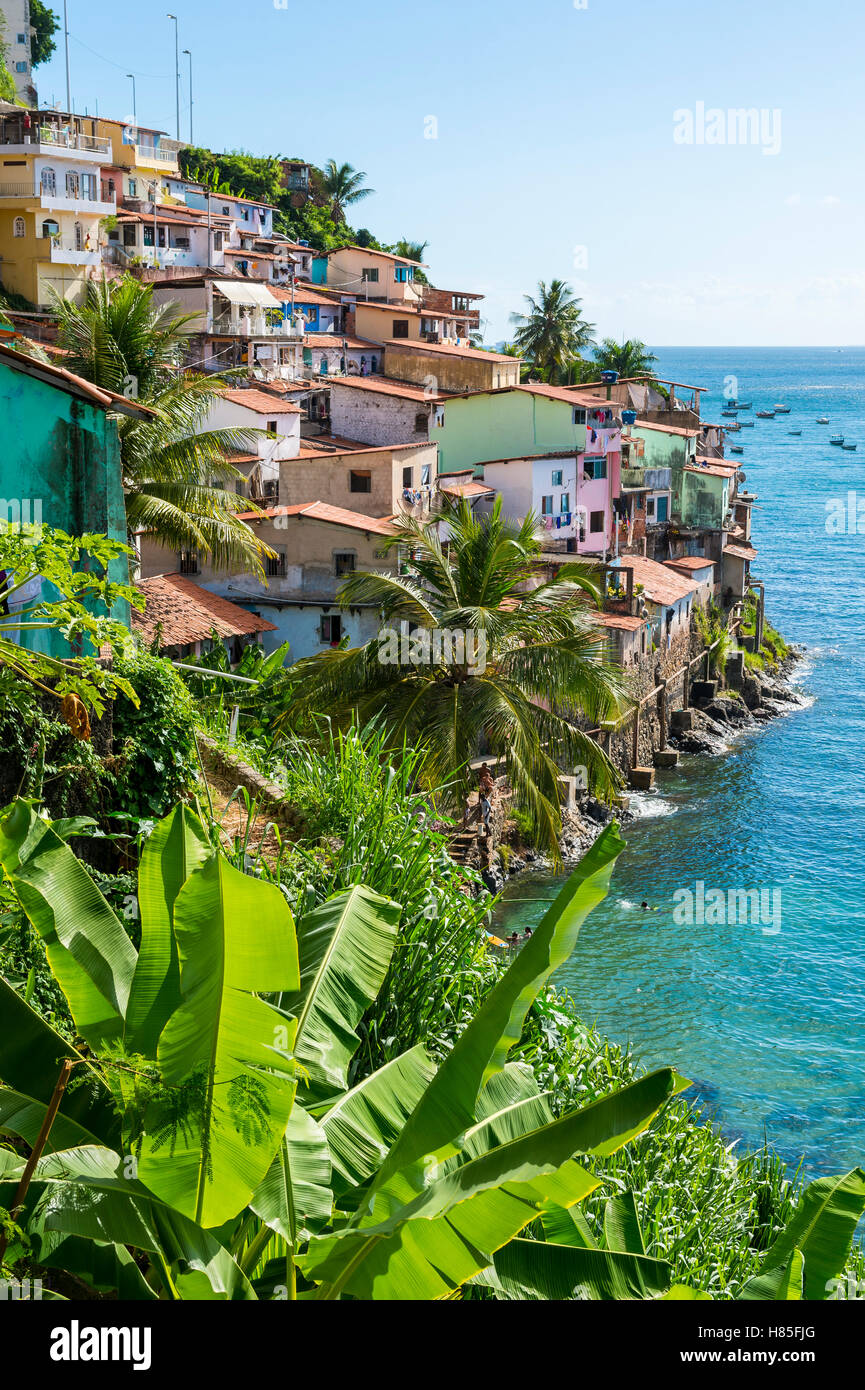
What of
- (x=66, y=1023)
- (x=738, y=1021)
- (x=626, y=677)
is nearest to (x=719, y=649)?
(x=738, y=1021)

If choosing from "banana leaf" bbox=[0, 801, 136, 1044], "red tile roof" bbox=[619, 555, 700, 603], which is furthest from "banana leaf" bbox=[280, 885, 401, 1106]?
"red tile roof" bbox=[619, 555, 700, 603]

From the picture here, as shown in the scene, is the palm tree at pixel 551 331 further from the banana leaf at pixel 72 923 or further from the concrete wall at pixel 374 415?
the banana leaf at pixel 72 923

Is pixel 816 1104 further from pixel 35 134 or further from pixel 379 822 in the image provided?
pixel 35 134

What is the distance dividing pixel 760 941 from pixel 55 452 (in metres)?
25.6

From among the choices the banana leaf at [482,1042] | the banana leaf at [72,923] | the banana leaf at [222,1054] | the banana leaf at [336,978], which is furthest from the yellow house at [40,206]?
the banana leaf at [222,1054]

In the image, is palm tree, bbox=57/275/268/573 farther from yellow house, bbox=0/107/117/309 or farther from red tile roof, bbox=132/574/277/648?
yellow house, bbox=0/107/117/309

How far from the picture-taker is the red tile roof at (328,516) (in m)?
38.7

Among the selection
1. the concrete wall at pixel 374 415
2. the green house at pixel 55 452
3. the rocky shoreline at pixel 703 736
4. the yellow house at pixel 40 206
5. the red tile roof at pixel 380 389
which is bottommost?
the rocky shoreline at pixel 703 736

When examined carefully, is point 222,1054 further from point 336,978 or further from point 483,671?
point 483,671

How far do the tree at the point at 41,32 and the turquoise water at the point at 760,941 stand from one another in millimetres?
60918

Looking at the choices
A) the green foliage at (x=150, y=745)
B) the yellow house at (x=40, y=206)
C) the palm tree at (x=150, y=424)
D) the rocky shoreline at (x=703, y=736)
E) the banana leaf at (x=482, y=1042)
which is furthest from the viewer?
the yellow house at (x=40, y=206)

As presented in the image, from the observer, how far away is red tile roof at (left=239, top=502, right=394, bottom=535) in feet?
127

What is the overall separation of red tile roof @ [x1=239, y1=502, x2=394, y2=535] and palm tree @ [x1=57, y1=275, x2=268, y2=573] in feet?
32.9
